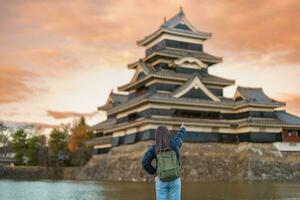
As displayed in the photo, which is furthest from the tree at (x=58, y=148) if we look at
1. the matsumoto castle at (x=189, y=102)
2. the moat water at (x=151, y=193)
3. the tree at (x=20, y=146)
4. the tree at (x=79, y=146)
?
the moat water at (x=151, y=193)

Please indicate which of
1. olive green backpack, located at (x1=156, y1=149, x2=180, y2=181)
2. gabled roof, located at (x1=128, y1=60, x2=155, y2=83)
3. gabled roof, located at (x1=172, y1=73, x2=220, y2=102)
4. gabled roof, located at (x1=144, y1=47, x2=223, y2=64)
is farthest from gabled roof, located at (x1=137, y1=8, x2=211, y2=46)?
olive green backpack, located at (x1=156, y1=149, x2=180, y2=181)

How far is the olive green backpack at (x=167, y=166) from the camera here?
5949 millimetres

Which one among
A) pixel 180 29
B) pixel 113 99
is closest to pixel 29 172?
pixel 113 99

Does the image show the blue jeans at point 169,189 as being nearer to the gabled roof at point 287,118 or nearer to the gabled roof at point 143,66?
the gabled roof at point 143,66

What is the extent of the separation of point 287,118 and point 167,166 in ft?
117

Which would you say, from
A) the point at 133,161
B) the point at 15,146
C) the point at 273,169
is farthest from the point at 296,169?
the point at 15,146

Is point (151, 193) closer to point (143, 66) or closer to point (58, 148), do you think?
point (143, 66)

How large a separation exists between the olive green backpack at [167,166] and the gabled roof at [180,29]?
34332 mm

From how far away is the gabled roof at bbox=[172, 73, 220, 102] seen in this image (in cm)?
3547

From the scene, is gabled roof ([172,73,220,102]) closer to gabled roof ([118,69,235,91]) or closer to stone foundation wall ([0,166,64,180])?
gabled roof ([118,69,235,91])

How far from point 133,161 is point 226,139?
30.9ft

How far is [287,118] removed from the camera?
1535 inches

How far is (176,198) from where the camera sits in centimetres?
610

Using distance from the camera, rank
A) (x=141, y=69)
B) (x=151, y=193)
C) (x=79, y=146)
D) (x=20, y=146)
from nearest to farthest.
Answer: (x=151, y=193) → (x=141, y=69) → (x=79, y=146) → (x=20, y=146)
